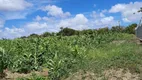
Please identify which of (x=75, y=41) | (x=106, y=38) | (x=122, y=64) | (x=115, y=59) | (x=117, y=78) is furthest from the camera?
(x=106, y=38)

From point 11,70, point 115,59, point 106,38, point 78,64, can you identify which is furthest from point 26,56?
point 106,38

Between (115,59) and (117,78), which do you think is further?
(115,59)

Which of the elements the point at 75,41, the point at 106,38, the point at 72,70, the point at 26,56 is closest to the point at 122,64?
the point at 72,70

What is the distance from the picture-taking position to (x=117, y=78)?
9.94 m

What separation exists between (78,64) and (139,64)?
2.27 metres

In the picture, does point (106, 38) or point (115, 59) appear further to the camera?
point (106, 38)

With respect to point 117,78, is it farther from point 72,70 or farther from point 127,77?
point 72,70

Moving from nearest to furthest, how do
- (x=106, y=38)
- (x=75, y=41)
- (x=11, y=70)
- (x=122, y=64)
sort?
(x=122, y=64) → (x=11, y=70) → (x=75, y=41) → (x=106, y=38)

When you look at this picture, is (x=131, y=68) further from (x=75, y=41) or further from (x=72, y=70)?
(x=75, y=41)

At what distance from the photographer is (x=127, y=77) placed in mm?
9984

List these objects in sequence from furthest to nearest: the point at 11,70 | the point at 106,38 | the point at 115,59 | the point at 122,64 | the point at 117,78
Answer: the point at 106,38, the point at 11,70, the point at 115,59, the point at 122,64, the point at 117,78

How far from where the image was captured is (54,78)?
10.5m

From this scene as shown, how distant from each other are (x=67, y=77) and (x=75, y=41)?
14.8 meters

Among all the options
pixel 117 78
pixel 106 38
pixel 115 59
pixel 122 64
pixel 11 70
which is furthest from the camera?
pixel 106 38
